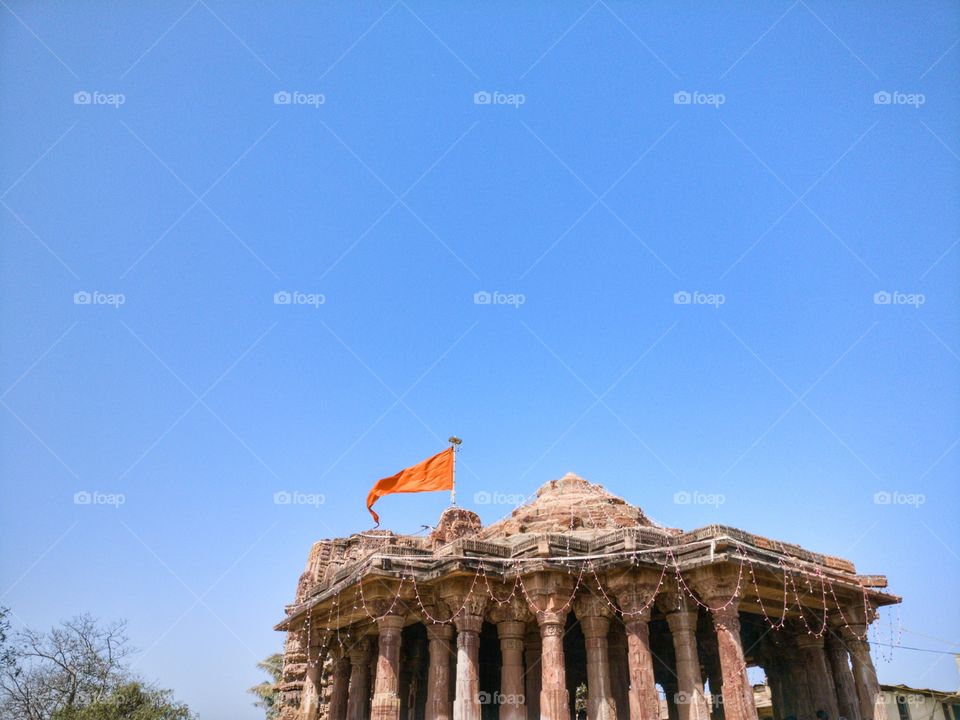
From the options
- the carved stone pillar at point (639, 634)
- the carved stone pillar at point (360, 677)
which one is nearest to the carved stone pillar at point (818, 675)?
the carved stone pillar at point (639, 634)

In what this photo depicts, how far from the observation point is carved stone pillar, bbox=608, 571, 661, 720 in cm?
1859

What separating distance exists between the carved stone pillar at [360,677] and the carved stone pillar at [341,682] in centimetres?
58

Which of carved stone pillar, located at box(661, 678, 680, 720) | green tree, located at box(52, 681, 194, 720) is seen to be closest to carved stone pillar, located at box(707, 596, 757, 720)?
carved stone pillar, located at box(661, 678, 680, 720)

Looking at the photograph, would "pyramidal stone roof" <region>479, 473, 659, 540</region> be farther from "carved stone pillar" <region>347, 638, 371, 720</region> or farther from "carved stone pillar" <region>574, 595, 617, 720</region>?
"carved stone pillar" <region>347, 638, 371, 720</region>

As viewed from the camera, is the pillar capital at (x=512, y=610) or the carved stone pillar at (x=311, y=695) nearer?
the pillar capital at (x=512, y=610)

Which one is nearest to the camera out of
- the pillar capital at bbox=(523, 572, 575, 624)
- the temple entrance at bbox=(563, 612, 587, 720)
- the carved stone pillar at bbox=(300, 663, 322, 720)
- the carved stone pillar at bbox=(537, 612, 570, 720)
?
the carved stone pillar at bbox=(537, 612, 570, 720)

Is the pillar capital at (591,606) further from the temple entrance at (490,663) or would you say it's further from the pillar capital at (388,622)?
the temple entrance at (490,663)

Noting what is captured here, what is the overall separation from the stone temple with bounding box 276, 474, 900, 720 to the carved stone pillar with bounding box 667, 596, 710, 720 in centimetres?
4

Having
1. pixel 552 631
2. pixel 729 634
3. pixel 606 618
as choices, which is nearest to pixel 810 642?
pixel 729 634

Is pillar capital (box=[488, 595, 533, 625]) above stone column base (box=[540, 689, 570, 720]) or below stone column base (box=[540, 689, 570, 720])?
above

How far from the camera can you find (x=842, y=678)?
23469 mm

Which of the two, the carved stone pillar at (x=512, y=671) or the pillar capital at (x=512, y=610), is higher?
the pillar capital at (x=512, y=610)

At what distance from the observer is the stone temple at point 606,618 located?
1933cm

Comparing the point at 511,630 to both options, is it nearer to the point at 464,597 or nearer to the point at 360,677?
the point at 464,597
